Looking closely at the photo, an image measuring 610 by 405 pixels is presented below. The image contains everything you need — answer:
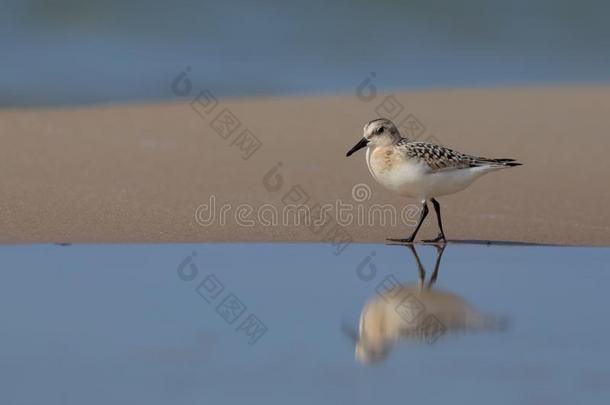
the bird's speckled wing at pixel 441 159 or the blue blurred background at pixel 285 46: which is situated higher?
the blue blurred background at pixel 285 46

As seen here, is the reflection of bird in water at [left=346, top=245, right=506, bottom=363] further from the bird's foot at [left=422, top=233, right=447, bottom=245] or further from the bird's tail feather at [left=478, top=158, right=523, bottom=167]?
the bird's tail feather at [left=478, top=158, right=523, bottom=167]

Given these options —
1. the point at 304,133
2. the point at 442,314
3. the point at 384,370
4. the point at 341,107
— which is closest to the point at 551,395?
the point at 384,370

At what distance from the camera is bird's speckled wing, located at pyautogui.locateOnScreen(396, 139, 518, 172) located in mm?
7777

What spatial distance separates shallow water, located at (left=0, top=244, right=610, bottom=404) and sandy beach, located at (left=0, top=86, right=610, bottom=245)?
515mm

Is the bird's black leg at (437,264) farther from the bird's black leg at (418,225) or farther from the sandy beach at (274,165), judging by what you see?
the sandy beach at (274,165)

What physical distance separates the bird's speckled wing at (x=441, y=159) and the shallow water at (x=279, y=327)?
0.62 m

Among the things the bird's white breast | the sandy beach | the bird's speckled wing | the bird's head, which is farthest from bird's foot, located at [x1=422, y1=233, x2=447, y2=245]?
the bird's head

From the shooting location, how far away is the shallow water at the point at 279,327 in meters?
4.77

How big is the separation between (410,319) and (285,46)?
376 inches

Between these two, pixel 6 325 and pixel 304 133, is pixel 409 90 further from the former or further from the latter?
pixel 6 325

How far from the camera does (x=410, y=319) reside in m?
5.80

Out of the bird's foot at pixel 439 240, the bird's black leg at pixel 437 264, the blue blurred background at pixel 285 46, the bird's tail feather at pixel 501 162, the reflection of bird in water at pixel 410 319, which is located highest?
the blue blurred background at pixel 285 46

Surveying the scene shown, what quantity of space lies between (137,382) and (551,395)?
4.77ft

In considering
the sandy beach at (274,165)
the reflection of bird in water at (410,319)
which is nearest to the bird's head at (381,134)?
the sandy beach at (274,165)
